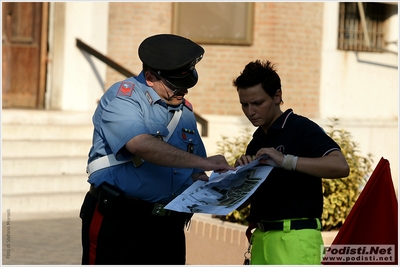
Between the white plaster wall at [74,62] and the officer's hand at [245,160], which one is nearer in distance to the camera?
the officer's hand at [245,160]

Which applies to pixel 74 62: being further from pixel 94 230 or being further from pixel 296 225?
pixel 296 225

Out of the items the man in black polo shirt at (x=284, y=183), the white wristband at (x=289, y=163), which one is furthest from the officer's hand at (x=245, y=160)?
the white wristband at (x=289, y=163)

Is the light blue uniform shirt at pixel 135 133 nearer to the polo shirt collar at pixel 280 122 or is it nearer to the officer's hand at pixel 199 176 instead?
the officer's hand at pixel 199 176

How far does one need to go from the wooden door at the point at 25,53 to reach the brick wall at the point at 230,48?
1.25m

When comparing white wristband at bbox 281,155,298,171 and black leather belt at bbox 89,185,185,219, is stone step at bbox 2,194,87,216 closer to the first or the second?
black leather belt at bbox 89,185,185,219

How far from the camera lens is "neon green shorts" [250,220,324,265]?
162 inches

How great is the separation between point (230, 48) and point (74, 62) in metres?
2.70

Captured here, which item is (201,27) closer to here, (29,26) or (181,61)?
(29,26)

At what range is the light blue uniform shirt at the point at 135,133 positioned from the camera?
425 centimetres

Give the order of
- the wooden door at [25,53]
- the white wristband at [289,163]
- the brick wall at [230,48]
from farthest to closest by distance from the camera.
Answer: the brick wall at [230,48]
the wooden door at [25,53]
the white wristband at [289,163]

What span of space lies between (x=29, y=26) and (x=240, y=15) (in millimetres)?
3436

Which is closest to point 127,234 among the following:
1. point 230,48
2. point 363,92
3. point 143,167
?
point 143,167

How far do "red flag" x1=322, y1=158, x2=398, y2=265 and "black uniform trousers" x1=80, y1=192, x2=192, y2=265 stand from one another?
3.08 ft

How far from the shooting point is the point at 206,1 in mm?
12836
